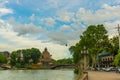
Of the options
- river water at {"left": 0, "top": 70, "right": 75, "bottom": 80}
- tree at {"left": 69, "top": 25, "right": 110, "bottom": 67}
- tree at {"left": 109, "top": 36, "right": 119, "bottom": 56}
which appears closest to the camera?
river water at {"left": 0, "top": 70, "right": 75, "bottom": 80}

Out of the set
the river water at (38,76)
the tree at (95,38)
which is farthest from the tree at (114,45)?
the river water at (38,76)

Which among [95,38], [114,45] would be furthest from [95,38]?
[114,45]

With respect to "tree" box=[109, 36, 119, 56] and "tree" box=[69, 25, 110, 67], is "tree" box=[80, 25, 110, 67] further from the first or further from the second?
"tree" box=[109, 36, 119, 56]

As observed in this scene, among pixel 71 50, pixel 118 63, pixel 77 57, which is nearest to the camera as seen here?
pixel 118 63

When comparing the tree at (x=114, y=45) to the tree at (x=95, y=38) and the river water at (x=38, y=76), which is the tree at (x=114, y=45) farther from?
the river water at (x=38, y=76)

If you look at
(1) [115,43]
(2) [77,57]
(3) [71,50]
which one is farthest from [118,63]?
(3) [71,50]

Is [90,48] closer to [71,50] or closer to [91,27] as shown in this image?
[91,27]

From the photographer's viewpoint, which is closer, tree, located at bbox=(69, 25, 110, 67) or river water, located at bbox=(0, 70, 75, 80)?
river water, located at bbox=(0, 70, 75, 80)

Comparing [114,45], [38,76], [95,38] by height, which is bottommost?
[38,76]

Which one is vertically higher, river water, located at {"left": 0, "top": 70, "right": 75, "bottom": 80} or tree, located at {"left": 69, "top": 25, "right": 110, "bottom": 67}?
tree, located at {"left": 69, "top": 25, "right": 110, "bottom": 67}

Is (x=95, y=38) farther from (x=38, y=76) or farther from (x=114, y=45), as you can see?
(x=38, y=76)

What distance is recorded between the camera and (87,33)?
316 ft

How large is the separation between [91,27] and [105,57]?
42.4 metres

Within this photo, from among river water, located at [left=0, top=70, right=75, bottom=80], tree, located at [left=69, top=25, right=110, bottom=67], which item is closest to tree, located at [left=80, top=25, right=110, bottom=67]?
tree, located at [left=69, top=25, right=110, bottom=67]
